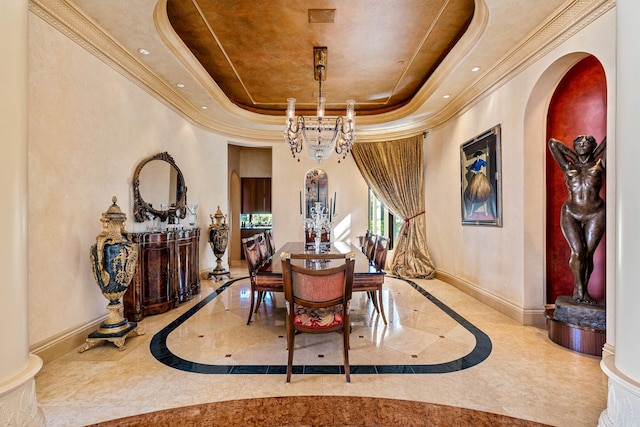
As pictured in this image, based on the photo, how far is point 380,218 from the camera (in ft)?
24.0

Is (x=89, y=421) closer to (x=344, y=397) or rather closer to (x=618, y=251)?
(x=344, y=397)

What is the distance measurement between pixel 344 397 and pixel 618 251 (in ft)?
5.80

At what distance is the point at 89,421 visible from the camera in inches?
75.1

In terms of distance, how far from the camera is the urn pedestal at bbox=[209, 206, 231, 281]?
5.88 meters

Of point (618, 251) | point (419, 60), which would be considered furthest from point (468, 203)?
point (618, 251)

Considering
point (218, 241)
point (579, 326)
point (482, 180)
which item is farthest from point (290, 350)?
point (218, 241)

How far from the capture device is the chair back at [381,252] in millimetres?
3559

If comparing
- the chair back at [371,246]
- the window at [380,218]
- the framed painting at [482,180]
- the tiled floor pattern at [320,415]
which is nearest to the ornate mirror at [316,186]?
the window at [380,218]

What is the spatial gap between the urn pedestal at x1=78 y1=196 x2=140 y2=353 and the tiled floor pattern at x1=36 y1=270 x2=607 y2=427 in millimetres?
132

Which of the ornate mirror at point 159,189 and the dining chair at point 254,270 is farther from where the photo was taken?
the ornate mirror at point 159,189

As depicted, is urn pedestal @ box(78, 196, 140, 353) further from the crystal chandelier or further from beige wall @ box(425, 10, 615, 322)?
beige wall @ box(425, 10, 615, 322)

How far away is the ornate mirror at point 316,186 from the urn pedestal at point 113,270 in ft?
14.9

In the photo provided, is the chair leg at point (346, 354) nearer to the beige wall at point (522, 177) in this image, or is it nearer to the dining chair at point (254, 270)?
the dining chair at point (254, 270)

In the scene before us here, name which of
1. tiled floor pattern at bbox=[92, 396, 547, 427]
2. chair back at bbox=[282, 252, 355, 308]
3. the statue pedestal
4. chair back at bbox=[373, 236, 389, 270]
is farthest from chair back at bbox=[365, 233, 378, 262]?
tiled floor pattern at bbox=[92, 396, 547, 427]
